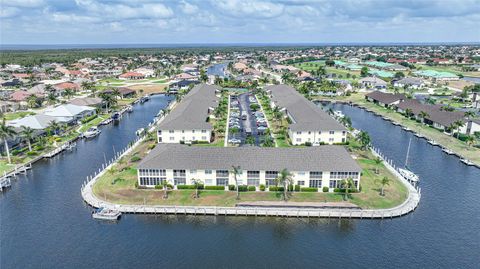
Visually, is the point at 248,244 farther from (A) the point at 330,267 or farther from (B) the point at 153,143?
(B) the point at 153,143

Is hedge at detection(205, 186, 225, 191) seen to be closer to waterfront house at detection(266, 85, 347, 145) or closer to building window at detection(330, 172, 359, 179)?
building window at detection(330, 172, 359, 179)

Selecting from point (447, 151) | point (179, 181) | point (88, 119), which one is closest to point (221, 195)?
point (179, 181)

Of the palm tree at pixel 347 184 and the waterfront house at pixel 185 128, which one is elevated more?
the waterfront house at pixel 185 128

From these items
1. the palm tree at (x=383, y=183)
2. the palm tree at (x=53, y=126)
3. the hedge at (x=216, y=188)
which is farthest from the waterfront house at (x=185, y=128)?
the palm tree at (x=383, y=183)

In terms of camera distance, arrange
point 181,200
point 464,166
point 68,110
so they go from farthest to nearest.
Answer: point 68,110 < point 464,166 < point 181,200

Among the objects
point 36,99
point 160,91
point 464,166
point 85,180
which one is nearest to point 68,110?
point 36,99

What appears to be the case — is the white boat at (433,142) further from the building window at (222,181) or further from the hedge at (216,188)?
the hedge at (216,188)
